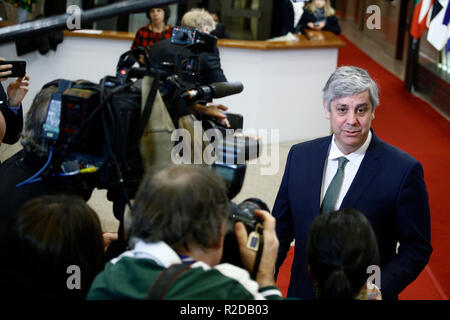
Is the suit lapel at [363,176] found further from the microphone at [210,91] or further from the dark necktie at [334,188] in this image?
the microphone at [210,91]

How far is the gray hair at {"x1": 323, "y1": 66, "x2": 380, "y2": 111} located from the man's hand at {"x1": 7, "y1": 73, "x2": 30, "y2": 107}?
119cm

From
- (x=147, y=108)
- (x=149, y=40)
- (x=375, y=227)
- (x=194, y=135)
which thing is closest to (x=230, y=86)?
(x=194, y=135)

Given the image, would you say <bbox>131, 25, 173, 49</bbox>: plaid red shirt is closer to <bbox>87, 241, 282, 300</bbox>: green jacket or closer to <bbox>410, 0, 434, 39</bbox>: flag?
<bbox>410, 0, 434, 39</bbox>: flag

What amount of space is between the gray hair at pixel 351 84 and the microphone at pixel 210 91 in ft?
1.10

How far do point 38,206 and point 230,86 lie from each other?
2.21 ft

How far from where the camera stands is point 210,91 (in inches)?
70.1

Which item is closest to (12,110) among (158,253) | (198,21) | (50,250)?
(50,250)

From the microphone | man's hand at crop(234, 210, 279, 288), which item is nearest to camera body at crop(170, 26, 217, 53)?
the microphone

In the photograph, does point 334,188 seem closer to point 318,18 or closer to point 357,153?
point 357,153

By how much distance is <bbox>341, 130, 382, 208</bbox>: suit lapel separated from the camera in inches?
79.4

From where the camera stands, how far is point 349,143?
2.04m

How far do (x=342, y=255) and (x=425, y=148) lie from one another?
527cm

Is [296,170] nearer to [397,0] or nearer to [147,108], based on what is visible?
[147,108]

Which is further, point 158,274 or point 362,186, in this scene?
point 362,186
